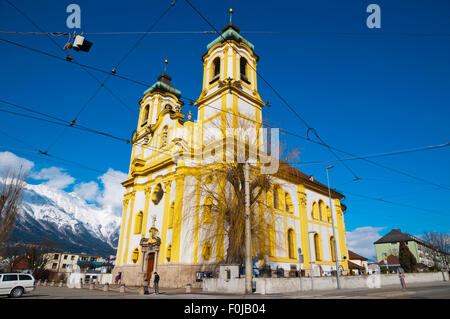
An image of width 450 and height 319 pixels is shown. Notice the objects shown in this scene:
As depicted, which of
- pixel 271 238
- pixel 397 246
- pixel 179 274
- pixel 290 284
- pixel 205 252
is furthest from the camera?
pixel 397 246

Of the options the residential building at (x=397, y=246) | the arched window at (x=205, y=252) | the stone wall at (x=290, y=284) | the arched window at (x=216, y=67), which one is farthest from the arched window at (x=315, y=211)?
the residential building at (x=397, y=246)

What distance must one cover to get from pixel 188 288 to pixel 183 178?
33.5 feet

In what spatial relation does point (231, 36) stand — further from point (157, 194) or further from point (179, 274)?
point (179, 274)

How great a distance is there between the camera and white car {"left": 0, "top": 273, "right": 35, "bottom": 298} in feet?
50.2

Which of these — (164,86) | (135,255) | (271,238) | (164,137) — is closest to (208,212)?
(271,238)

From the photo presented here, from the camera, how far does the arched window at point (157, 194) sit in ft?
94.1

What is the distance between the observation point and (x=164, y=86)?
122 ft

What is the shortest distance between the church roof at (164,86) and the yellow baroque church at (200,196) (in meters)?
0.20

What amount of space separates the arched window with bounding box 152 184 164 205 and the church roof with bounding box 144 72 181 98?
12.9 metres

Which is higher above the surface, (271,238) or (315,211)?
(315,211)

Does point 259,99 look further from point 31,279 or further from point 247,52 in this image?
point 31,279

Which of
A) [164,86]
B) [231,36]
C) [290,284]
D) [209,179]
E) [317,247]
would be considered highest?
[231,36]

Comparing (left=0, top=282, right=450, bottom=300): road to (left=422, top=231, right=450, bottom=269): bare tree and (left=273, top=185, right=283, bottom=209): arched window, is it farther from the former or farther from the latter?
(left=422, top=231, right=450, bottom=269): bare tree

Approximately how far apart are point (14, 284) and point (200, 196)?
1214cm
